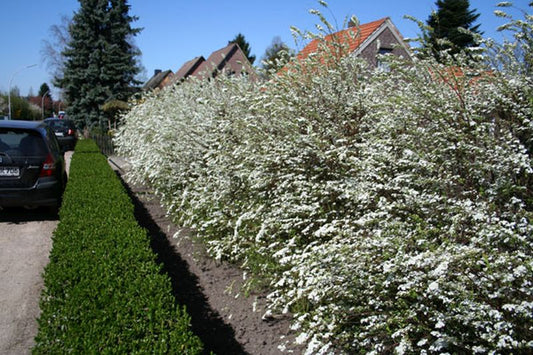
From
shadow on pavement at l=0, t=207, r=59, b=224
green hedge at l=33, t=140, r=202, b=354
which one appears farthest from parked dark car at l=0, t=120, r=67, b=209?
green hedge at l=33, t=140, r=202, b=354

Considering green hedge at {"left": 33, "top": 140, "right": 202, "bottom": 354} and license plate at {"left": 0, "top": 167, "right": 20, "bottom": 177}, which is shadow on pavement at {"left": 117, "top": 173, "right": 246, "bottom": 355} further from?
license plate at {"left": 0, "top": 167, "right": 20, "bottom": 177}

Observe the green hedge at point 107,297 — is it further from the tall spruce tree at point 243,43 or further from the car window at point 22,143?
the tall spruce tree at point 243,43

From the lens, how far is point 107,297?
2979mm

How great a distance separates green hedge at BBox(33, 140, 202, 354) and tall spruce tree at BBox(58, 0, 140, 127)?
25.6m

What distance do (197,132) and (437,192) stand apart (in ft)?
13.4

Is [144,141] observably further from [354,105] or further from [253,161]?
[354,105]

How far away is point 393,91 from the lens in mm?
4121

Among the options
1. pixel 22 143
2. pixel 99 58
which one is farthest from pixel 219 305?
pixel 99 58

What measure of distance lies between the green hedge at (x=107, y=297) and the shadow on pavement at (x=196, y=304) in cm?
41

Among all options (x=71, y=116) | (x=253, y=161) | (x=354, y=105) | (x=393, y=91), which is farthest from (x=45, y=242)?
(x=71, y=116)

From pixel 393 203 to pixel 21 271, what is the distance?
4583 mm

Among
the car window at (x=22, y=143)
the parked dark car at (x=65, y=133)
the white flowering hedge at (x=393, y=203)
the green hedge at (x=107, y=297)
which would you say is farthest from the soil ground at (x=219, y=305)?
the parked dark car at (x=65, y=133)

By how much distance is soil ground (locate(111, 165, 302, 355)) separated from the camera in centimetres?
364

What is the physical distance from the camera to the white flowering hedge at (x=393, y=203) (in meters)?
2.46
